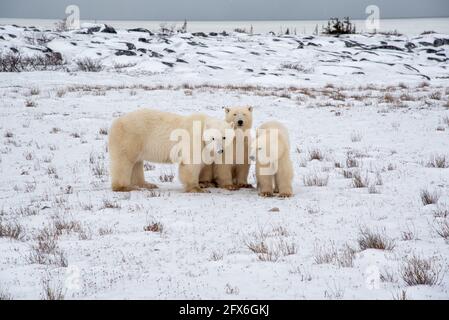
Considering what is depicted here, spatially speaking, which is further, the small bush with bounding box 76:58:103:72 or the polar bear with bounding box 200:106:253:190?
the small bush with bounding box 76:58:103:72

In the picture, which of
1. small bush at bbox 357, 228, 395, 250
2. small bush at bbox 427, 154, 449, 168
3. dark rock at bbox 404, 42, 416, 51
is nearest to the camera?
small bush at bbox 357, 228, 395, 250

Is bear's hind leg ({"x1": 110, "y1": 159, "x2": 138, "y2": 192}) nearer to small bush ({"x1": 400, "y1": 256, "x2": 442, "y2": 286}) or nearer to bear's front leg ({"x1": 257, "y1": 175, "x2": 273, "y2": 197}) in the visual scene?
bear's front leg ({"x1": 257, "y1": 175, "x2": 273, "y2": 197})

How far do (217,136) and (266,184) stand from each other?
3.03ft

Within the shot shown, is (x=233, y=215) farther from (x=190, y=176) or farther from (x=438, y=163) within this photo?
(x=438, y=163)

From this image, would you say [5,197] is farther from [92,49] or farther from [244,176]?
[92,49]

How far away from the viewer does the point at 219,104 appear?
55.1ft

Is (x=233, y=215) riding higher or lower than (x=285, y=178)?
lower

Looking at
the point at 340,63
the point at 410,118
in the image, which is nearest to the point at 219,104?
the point at 410,118

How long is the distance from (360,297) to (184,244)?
5.92ft

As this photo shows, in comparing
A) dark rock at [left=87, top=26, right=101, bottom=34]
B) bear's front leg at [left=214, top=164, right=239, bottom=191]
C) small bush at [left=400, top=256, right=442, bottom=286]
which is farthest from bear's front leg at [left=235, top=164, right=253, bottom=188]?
dark rock at [left=87, top=26, right=101, bottom=34]

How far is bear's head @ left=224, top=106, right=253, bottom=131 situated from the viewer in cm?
702

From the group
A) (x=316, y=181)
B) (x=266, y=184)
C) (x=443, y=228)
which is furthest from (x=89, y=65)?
(x=443, y=228)

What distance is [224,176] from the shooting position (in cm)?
716

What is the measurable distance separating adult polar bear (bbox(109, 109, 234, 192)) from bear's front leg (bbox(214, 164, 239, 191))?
313 millimetres
